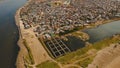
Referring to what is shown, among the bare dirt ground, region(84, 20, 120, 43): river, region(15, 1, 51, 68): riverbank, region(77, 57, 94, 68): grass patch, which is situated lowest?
region(84, 20, 120, 43): river

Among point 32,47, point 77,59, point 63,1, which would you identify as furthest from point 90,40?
point 63,1

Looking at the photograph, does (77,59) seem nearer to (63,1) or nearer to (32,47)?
(32,47)

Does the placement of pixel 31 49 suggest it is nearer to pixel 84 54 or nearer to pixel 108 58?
pixel 84 54

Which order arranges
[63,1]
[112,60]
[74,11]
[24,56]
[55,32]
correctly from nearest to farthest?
1. [112,60]
2. [24,56]
3. [55,32]
4. [74,11]
5. [63,1]

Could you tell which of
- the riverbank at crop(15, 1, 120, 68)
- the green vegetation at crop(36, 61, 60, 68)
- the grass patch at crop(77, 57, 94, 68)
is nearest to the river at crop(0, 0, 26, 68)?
the riverbank at crop(15, 1, 120, 68)

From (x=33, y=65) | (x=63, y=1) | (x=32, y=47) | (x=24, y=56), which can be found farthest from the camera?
(x=63, y=1)

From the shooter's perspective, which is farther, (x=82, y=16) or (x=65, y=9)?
(x=65, y=9)

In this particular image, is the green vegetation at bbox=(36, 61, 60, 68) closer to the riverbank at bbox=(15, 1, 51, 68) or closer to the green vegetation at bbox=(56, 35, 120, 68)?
the riverbank at bbox=(15, 1, 51, 68)
